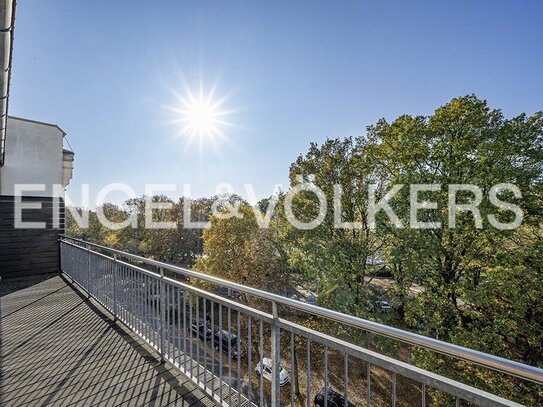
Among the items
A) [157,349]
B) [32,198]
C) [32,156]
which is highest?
[32,156]

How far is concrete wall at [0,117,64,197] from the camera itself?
23.2 feet

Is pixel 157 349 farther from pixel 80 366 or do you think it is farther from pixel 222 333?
pixel 222 333

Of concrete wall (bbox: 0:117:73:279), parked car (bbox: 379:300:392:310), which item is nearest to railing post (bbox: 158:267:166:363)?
concrete wall (bbox: 0:117:73:279)

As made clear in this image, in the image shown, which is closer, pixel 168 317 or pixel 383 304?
pixel 168 317

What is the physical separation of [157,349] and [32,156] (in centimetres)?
753

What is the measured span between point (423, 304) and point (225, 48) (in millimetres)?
10220

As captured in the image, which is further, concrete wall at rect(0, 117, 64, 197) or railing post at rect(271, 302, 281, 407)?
concrete wall at rect(0, 117, 64, 197)

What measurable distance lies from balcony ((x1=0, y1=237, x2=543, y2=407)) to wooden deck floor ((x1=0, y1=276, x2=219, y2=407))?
0.01m

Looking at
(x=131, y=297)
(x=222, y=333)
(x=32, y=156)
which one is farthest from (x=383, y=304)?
(x=32, y=156)

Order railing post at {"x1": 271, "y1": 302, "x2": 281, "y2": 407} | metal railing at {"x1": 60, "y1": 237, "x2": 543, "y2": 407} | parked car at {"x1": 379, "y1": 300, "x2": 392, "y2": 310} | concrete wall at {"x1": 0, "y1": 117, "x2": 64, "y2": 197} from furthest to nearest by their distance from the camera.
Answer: parked car at {"x1": 379, "y1": 300, "x2": 392, "y2": 310} < concrete wall at {"x1": 0, "y1": 117, "x2": 64, "y2": 197} < railing post at {"x1": 271, "y1": 302, "x2": 281, "y2": 407} < metal railing at {"x1": 60, "y1": 237, "x2": 543, "y2": 407}

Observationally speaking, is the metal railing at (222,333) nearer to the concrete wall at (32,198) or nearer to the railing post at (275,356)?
the railing post at (275,356)

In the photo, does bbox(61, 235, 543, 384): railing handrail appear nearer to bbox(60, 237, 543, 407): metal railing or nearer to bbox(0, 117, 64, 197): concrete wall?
bbox(60, 237, 543, 407): metal railing

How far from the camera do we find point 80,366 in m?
2.76

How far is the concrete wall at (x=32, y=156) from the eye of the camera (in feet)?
23.2
